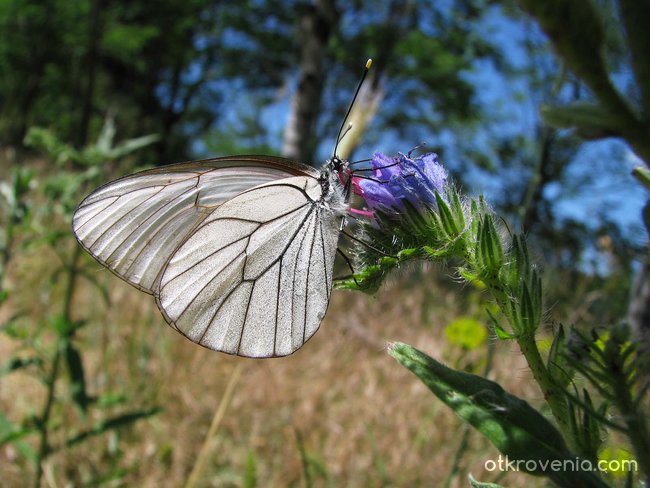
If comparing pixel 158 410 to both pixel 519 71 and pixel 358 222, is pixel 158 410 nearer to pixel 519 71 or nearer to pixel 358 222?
pixel 358 222

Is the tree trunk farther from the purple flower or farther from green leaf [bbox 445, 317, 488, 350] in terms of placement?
the purple flower

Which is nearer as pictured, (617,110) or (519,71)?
(617,110)

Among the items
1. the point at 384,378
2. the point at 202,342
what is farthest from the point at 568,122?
the point at 384,378

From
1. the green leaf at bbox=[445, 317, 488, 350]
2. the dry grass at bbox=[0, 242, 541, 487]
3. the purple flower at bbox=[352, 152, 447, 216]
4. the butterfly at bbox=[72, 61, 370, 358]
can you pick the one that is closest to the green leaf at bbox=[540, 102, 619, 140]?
the purple flower at bbox=[352, 152, 447, 216]

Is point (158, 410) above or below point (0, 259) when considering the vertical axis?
below

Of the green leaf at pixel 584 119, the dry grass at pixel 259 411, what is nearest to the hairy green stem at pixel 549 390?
the green leaf at pixel 584 119

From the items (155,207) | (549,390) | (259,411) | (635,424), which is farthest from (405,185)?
(259,411)

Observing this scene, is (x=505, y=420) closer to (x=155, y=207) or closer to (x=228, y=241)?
(x=228, y=241)
